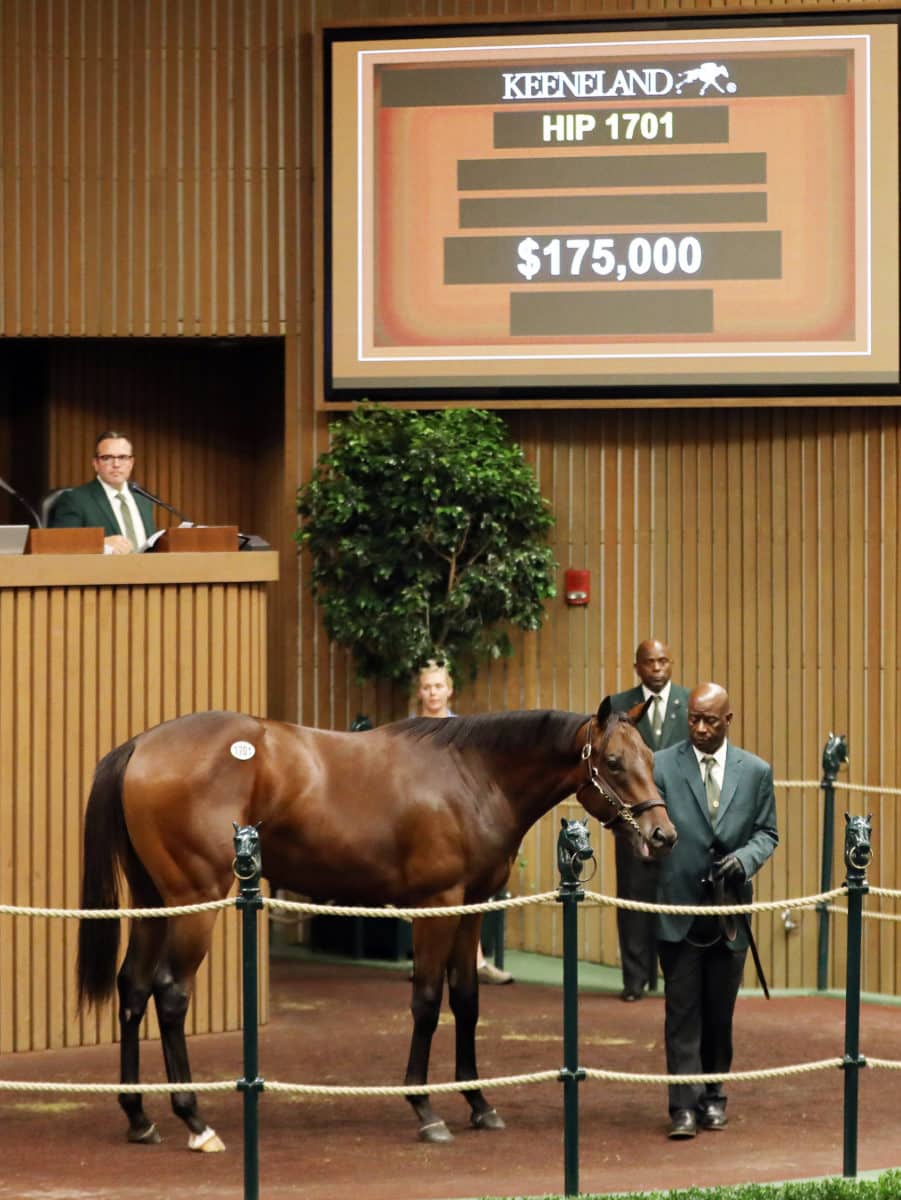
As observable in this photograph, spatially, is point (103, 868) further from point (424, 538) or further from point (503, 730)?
point (424, 538)

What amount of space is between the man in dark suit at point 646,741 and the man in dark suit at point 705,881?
7.72ft

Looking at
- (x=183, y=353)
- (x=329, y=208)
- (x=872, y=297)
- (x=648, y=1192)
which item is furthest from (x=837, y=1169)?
(x=183, y=353)

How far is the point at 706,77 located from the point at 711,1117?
5881 mm

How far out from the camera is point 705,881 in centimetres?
695

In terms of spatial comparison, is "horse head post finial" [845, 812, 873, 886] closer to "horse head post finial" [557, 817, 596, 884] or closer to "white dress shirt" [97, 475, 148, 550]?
"horse head post finial" [557, 817, 596, 884]

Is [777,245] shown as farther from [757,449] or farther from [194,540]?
[194,540]

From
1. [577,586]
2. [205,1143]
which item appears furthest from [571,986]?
[577,586]

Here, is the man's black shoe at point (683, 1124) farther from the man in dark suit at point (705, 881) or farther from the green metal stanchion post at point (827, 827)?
the green metal stanchion post at point (827, 827)

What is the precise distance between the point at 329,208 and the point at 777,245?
2460 millimetres

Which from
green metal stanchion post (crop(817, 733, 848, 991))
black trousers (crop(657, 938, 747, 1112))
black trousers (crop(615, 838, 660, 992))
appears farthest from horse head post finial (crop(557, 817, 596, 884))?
green metal stanchion post (crop(817, 733, 848, 991))

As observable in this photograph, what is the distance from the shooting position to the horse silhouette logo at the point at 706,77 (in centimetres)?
1048

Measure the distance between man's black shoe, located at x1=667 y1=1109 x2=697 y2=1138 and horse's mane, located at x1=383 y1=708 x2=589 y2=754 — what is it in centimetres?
136

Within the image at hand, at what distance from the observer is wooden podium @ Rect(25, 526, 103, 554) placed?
27.2ft

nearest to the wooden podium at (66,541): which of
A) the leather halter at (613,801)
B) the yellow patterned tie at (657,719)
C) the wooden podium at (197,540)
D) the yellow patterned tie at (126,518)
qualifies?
the wooden podium at (197,540)
